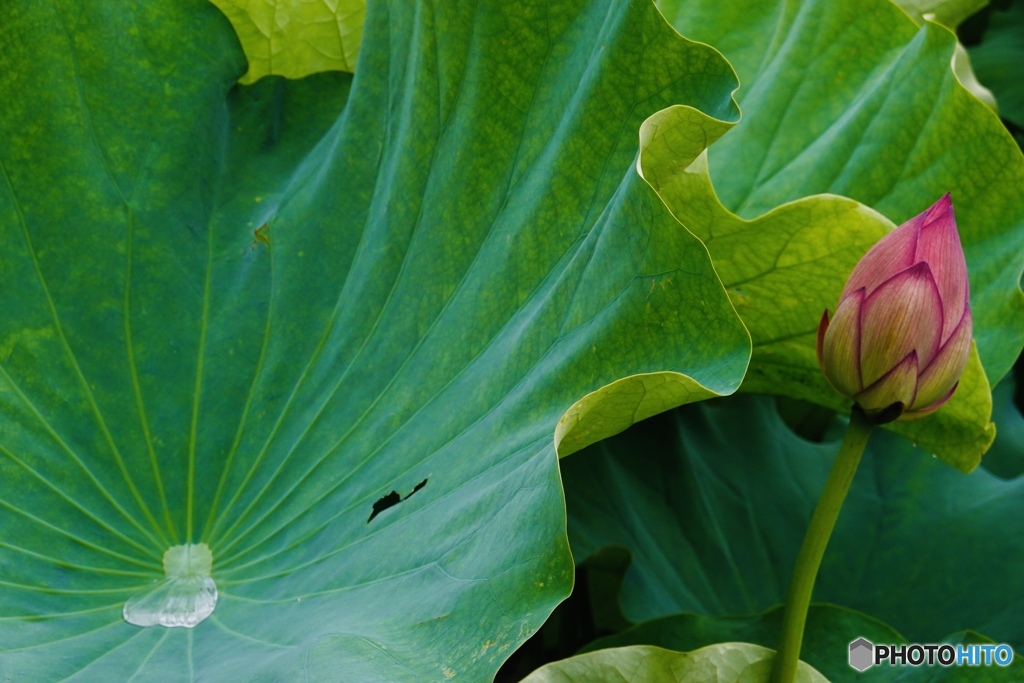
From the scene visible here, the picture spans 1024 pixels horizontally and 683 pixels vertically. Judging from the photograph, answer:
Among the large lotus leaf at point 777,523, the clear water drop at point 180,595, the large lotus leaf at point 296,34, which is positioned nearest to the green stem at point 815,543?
the large lotus leaf at point 777,523

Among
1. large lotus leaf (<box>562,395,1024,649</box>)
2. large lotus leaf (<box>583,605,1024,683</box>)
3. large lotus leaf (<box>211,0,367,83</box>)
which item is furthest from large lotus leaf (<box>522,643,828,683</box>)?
large lotus leaf (<box>211,0,367,83</box>)

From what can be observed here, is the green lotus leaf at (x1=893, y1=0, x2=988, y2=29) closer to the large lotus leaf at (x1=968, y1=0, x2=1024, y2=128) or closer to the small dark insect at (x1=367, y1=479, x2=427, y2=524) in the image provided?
the large lotus leaf at (x1=968, y1=0, x2=1024, y2=128)

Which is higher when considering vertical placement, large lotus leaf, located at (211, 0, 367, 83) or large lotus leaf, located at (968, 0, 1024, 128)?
large lotus leaf, located at (211, 0, 367, 83)

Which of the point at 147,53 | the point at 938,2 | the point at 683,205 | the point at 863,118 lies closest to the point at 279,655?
the point at 683,205

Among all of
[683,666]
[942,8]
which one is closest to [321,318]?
[683,666]

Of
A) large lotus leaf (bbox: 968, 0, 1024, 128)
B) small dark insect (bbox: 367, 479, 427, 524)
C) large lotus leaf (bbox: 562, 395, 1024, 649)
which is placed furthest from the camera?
large lotus leaf (bbox: 968, 0, 1024, 128)

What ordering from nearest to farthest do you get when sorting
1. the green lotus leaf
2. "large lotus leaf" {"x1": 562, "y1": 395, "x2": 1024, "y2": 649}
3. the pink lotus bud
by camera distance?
1. the pink lotus bud
2. "large lotus leaf" {"x1": 562, "y1": 395, "x2": 1024, "y2": 649}
3. the green lotus leaf

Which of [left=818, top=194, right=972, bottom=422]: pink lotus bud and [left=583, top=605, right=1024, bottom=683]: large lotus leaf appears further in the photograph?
[left=583, top=605, right=1024, bottom=683]: large lotus leaf

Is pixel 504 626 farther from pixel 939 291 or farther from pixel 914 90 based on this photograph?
pixel 914 90
